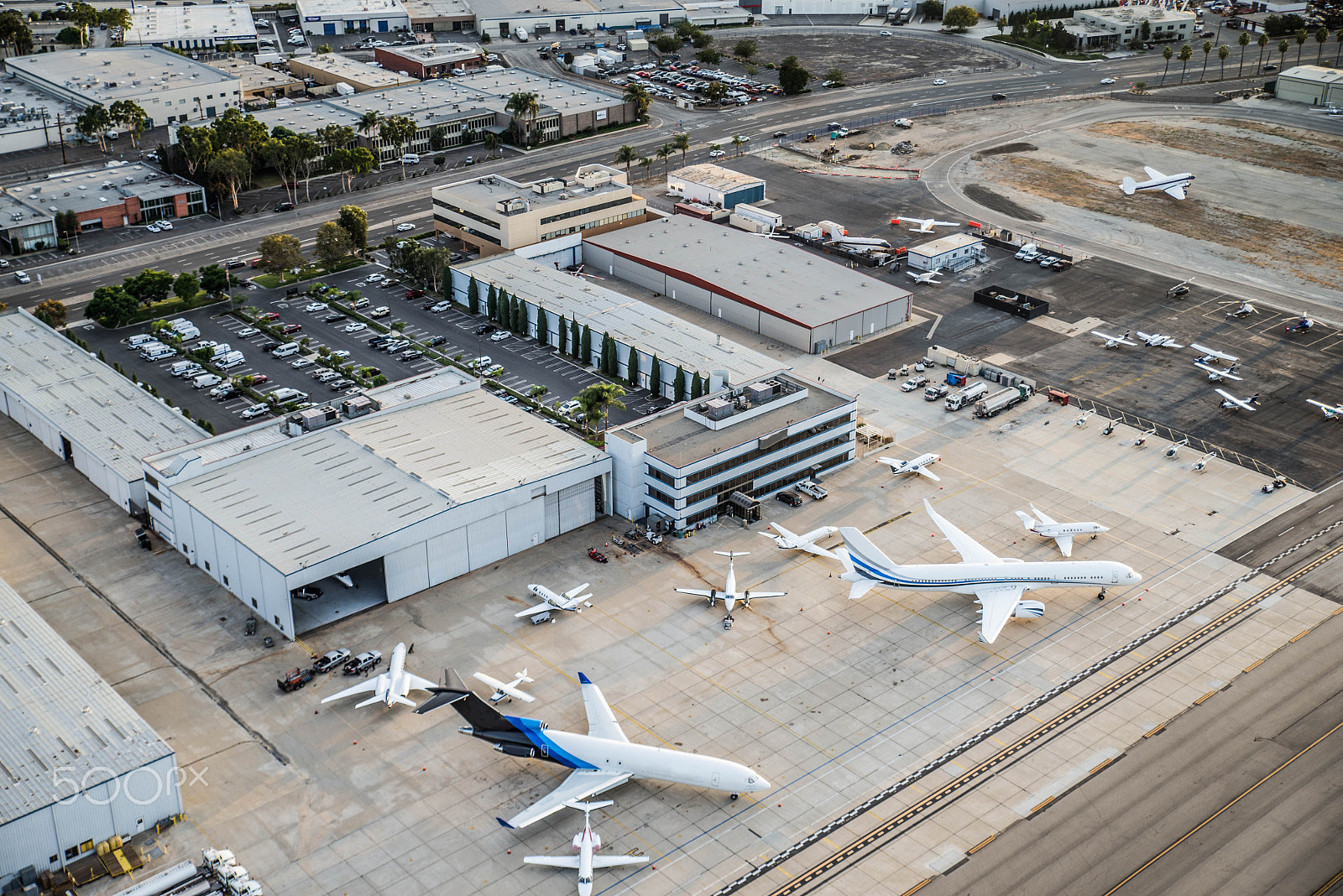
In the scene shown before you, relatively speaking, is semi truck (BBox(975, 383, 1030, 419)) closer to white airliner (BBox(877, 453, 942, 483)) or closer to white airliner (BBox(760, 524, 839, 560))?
white airliner (BBox(877, 453, 942, 483))

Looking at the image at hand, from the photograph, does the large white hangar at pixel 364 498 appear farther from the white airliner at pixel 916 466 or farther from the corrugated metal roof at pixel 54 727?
the white airliner at pixel 916 466

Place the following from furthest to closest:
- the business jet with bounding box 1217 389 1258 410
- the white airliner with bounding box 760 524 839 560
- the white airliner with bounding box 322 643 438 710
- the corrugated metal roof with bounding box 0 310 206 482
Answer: the business jet with bounding box 1217 389 1258 410 → the corrugated metal roof with bounding box 0 310 206 482 → the white airliner with bounding box 760 524 839 560 → the white airliner with bounding box 322 643 438 710

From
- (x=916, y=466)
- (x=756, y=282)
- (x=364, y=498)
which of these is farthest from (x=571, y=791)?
(x=756, y=282)

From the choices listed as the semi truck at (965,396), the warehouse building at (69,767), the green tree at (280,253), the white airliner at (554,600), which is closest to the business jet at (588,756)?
the white airliner at (554,600)

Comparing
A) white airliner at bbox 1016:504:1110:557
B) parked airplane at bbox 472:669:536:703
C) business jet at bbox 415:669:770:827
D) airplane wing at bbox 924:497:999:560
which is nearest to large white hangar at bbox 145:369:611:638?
parked airplane at bbox 472:669:536:703

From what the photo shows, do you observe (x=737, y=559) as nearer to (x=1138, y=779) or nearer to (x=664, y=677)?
(x=664, y=677)
